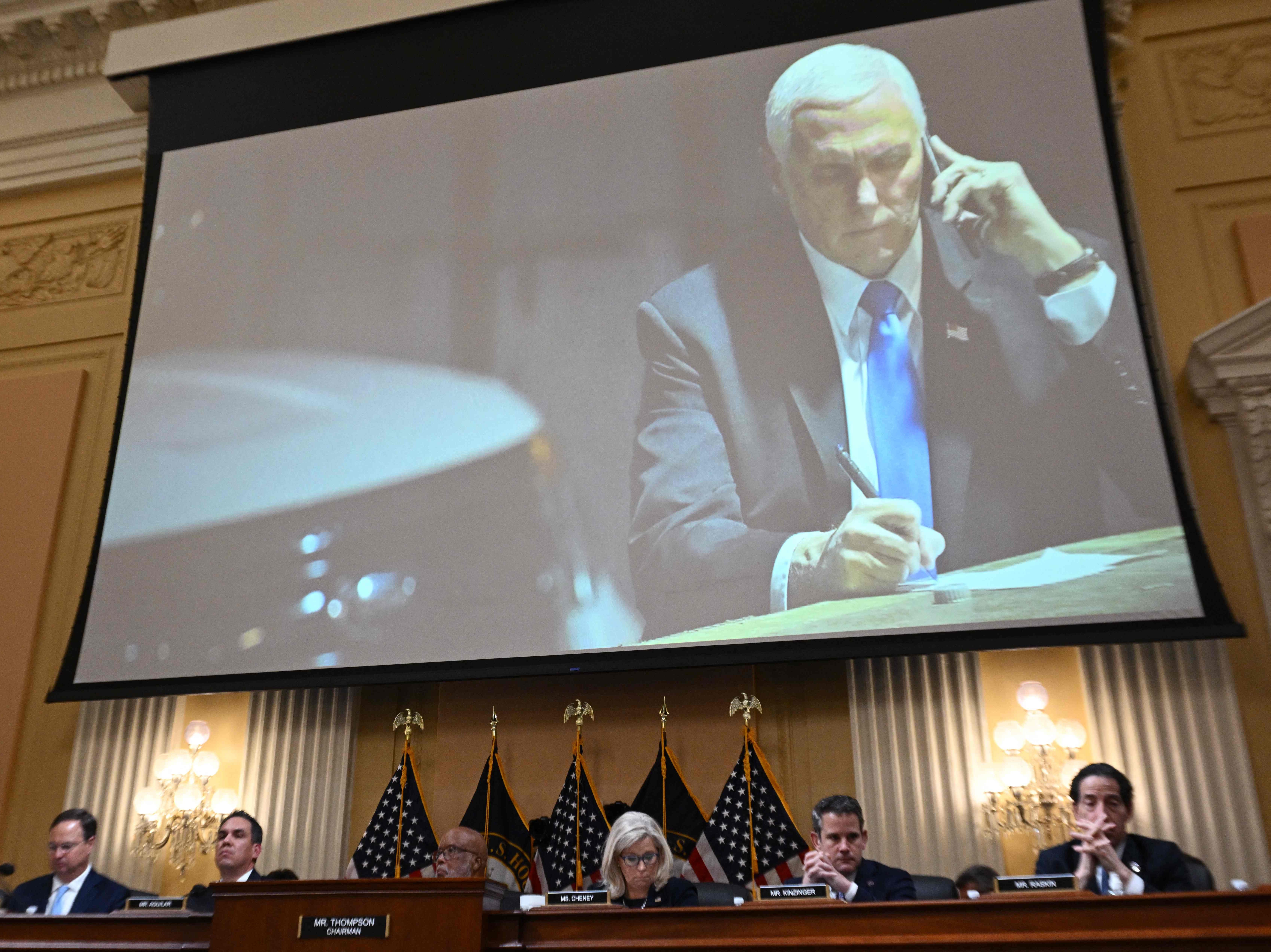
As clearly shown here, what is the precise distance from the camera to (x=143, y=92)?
24.1 ft

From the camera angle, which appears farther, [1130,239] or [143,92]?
[143,92]

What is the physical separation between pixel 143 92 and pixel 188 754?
4197mm

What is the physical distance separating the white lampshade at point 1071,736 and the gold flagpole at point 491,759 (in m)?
2.59

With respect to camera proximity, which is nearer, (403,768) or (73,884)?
(73,884)

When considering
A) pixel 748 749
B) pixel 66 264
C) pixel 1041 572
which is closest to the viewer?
pixel 1041 572

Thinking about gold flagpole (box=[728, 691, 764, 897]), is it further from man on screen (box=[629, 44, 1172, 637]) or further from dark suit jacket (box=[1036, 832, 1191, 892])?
dark suit jacket (box=[1036, 832, 1191, 892])

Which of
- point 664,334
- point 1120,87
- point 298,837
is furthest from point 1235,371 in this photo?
point 298,837

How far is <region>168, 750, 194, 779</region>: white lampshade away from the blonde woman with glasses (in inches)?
114

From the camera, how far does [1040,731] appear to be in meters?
5.00

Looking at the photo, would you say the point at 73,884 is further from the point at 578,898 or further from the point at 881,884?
the point at 881,884

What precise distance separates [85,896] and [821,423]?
376 cm

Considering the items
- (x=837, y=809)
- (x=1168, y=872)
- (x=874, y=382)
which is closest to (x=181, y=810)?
(x=837, y=809)

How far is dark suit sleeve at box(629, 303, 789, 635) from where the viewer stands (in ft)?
16.8

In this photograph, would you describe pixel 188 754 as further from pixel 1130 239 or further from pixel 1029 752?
pixel 1130 239
